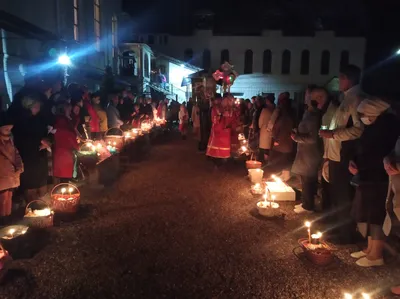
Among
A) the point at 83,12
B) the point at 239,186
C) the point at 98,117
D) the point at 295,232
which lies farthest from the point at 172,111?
the point at 295,232

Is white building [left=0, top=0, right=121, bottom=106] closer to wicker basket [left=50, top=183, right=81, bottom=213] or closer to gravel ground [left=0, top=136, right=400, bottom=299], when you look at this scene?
wicker basket [left=50, top=183, right=81, bottom=213]

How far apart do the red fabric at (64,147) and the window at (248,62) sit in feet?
119

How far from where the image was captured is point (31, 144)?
6.91 m

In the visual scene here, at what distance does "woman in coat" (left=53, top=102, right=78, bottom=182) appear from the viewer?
7672 millimetres

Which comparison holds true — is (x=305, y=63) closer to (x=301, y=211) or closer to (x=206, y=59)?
(x=206, y=59)

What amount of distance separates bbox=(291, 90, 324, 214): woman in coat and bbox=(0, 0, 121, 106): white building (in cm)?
853

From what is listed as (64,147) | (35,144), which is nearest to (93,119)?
(64,147)

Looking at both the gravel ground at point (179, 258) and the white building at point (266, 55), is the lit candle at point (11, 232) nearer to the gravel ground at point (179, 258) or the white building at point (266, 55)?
the gravel ground at point (179, 258)

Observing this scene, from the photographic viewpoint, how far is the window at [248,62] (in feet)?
138

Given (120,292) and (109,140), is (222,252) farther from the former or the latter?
(109,140)

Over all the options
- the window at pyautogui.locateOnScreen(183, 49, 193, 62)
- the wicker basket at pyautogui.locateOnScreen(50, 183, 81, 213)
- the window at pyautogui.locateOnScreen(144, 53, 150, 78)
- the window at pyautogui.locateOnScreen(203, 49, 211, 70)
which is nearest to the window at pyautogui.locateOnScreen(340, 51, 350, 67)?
the window at pyautogui.locateOnScreen(203, 49, 211, 70)

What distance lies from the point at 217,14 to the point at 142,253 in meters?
41.7

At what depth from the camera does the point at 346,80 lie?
5.64 metres

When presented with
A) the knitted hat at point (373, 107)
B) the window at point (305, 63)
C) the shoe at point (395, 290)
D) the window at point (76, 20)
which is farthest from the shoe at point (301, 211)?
the window at point (305, 63)
